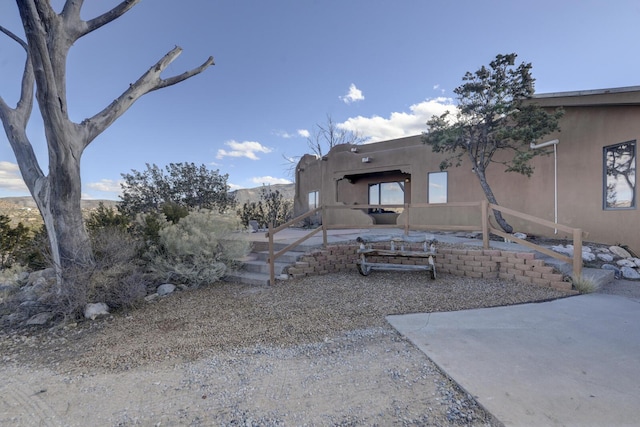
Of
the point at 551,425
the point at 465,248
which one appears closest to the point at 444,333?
the point at 551,425

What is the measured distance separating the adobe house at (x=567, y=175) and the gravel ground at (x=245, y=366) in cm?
328

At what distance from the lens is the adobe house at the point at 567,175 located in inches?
258

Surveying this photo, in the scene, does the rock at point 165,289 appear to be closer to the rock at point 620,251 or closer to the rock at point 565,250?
the rock at point 565,250

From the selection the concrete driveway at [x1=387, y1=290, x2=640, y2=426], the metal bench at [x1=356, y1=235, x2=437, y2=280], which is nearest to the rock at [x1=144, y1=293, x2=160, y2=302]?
the metal bench at [x1=356, y1=235, x2=437, y2=280]

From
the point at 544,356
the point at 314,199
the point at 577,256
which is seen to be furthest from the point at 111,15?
the point at 314,199

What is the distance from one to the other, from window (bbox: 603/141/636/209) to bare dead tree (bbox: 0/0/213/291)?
417 inches

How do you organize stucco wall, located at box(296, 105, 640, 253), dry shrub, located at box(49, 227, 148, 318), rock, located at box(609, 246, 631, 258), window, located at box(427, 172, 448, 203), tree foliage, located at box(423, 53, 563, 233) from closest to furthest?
dry shrub, located at box(49, 227, 148, 318)
rock, located at box(609, 246, 631, 258)
stucco wall, located at box(296, 105, 640, 253)
tree foliage, located at box(423, 53, 563, 233)
window, located at box(427, 172, 448, 203)

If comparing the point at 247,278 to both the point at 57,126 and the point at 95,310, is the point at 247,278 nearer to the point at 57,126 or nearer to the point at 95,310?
the point at 95,310

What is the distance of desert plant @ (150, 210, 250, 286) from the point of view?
18.2ft

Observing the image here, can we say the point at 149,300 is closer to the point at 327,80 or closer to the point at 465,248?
the point at 465,248

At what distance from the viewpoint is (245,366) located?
2625mm

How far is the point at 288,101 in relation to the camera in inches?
591

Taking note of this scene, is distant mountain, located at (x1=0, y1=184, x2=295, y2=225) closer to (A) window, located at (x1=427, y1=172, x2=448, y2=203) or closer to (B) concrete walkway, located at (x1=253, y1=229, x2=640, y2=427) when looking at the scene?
(B) concrete walkway, located at (x1=253, y1=229, x2=640, y2=427)

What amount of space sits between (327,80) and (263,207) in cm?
735
